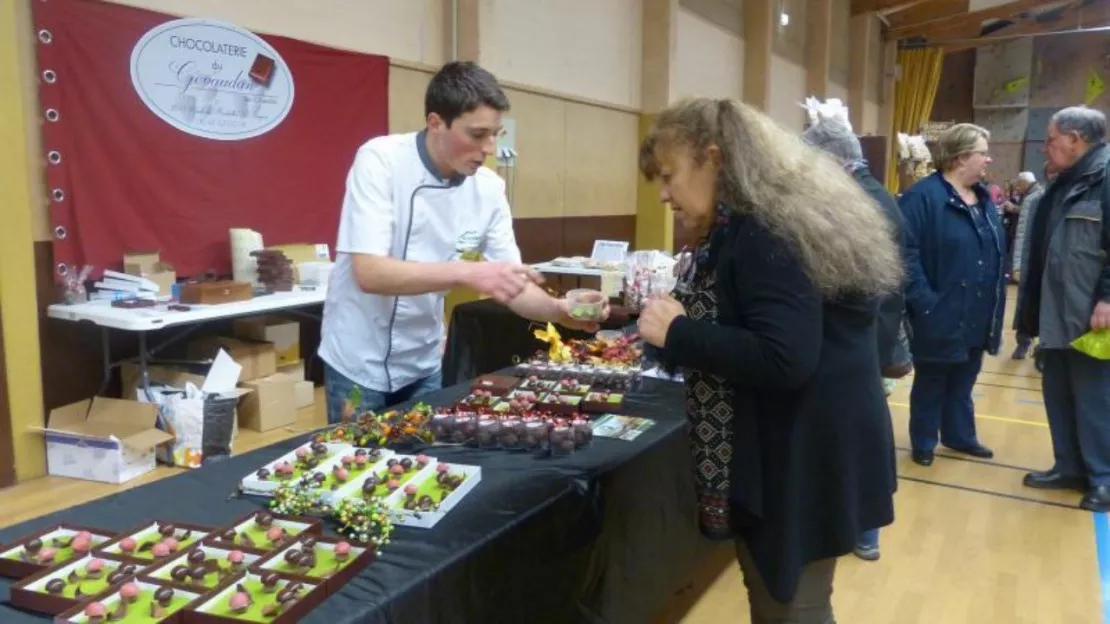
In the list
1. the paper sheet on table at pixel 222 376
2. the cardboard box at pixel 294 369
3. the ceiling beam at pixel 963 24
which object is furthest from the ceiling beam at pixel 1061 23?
the paper sheet on table at pixel 222 376

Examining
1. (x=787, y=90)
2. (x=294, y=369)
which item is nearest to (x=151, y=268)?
(x=294, y=369)

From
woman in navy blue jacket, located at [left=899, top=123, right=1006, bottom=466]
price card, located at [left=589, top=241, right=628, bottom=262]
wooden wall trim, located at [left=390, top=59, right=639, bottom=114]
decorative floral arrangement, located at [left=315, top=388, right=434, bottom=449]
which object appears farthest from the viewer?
price card, located at [left=589, top=241, right=628, bottom=262]

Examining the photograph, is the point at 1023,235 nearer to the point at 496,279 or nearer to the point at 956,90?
the point at 496,279

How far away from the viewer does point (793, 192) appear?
50.6 inches

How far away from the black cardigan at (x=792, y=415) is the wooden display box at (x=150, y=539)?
30.5 inches

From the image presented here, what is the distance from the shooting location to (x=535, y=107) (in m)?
6.56

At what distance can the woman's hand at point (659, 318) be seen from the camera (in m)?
1.37

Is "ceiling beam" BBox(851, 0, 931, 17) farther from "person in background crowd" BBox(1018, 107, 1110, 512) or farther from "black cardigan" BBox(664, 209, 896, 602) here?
"black cardigan" BBox(664, 209, 896, 602)

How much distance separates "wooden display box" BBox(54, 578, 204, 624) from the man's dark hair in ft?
3.69

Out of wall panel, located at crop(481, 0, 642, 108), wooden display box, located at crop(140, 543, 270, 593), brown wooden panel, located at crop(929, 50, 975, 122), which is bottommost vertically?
wooden display box, located at crop(140, 543, 270, 593)

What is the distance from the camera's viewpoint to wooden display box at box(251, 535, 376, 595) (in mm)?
1154

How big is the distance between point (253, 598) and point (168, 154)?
343cm

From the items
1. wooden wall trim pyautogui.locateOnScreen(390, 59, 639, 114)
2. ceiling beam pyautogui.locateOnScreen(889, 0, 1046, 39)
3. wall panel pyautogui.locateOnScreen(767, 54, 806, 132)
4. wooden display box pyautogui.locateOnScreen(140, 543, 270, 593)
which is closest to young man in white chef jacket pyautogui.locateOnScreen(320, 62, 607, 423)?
wooden display box pyautogui.locateOnScreen(140, 543, 270, 593)

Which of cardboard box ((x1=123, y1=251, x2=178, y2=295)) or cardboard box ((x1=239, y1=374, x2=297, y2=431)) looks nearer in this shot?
cardboard box ((x1=123, y1=251, x2=178, y2=295))
